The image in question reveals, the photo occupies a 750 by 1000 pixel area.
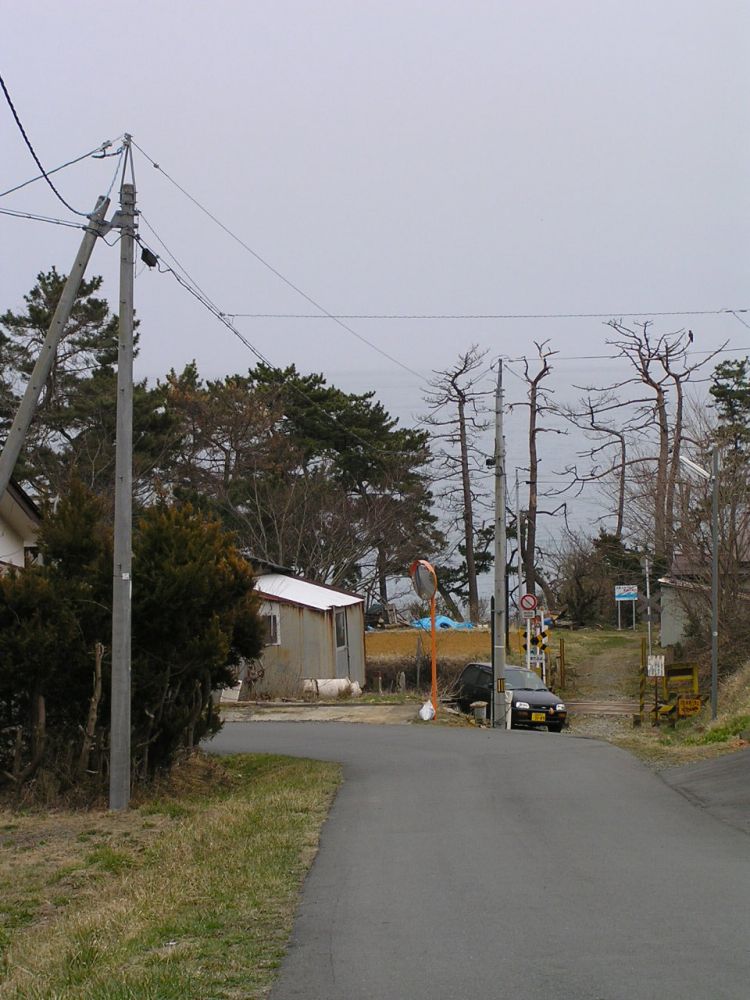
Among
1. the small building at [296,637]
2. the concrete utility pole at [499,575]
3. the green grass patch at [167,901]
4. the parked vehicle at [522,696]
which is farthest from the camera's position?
the small building at [296,637]

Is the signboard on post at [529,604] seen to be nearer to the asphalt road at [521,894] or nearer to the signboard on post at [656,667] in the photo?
the signboard on post at [656,667]

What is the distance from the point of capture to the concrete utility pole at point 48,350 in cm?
1158

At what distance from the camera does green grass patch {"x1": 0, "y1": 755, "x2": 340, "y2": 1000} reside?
6.05 m

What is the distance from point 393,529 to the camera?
50.7 metres

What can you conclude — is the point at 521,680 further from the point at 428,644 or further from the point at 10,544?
the point at 428,644

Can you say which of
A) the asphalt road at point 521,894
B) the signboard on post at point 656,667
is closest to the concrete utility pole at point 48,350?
the asphalt road at point 521,894

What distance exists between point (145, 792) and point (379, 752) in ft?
18.7

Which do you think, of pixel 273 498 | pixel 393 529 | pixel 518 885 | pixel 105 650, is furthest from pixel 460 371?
pixel 518 885

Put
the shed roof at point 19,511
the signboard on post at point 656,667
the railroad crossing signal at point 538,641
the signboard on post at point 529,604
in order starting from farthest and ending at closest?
the railroad crossing signal at point 538,641
the signboard on post at point 529,604
the signboard on post at point 656,667
the shed roof at point 19,511

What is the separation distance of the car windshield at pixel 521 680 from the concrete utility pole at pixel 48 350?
19833 millimetres

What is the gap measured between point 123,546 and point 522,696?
18121 millimetres

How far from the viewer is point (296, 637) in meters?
36.7

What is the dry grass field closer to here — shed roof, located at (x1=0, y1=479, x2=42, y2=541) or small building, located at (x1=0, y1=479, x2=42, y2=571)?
small building, located at (x1=0, y1=479, x2=42, y2=571)

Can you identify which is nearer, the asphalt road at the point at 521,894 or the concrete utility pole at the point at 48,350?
the asphalt road at the point at 521,894
